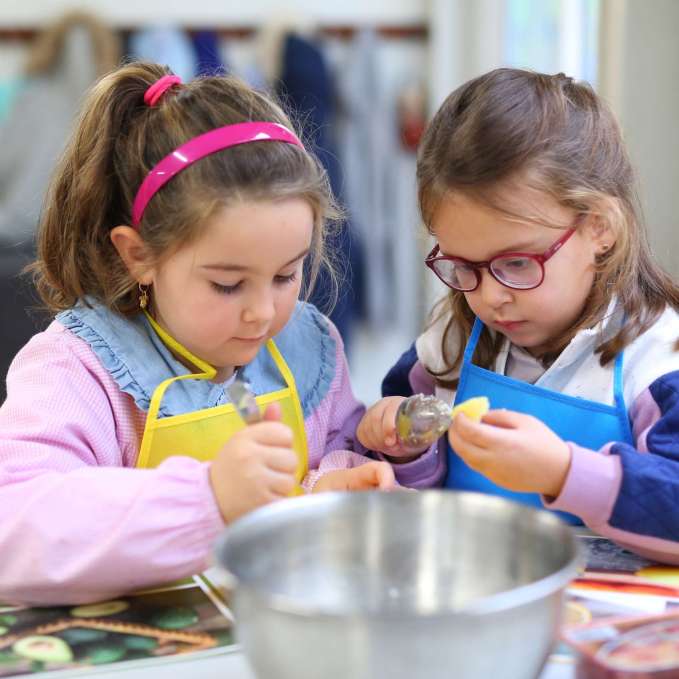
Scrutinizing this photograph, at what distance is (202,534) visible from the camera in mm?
903

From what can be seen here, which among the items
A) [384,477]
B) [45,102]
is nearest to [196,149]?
[384,477]

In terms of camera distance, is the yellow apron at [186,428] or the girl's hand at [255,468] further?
the yellow apron at [186,428]

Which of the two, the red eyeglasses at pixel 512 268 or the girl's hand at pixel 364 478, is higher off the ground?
the red eyeglasses at pixel 512 268

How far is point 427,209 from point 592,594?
1.75 ft

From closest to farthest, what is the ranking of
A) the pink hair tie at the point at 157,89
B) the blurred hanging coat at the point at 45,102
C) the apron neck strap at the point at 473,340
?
the pink hair tie at the point at 157,89 < the apron neck strap at the point at 473,340 < the blurred hanging coat at the point at 45,102

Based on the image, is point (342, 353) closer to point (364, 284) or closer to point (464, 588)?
point (464, 588)

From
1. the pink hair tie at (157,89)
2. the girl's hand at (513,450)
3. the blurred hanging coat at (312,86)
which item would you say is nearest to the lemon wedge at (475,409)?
the girl's hand at (513,450)

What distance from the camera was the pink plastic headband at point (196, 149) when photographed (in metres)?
1.13

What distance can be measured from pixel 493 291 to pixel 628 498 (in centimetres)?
31

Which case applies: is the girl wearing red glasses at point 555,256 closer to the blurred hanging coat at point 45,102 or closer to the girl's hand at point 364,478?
the girl's hand at point 364,478

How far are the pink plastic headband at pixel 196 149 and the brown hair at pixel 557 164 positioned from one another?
0.71ft

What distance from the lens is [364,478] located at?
1140 mm

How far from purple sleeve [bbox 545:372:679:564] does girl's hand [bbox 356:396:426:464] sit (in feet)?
0.92

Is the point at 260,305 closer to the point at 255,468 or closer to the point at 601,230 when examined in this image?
the point at 255,468
